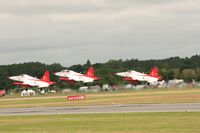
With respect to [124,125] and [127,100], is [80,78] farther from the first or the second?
[124,125]

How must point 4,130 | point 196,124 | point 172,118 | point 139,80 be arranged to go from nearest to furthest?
1. point 196,124
2. point 4,130
3. point 172,118
4. point 139,80

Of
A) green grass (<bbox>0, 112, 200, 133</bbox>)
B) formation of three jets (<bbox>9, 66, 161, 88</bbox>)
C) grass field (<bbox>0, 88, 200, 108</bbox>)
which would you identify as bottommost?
green grass (<bbox>0, 112, 200, 133</bbox>)

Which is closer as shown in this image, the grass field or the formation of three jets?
the grass field

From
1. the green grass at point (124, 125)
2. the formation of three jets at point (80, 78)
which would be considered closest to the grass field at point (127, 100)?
the green grass at point (124, 125)

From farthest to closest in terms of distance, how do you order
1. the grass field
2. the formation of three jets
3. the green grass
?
the formation of three jets < the grass field < the green grass

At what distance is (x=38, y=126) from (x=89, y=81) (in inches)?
5187

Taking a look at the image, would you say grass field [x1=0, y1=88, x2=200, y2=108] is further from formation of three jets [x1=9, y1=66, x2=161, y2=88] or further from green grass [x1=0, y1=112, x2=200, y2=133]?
formation of three jets [x1=9, y1=66, x2=161, y2=88]

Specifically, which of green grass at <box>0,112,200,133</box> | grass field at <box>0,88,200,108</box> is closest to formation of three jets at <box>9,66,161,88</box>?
grass field at <box>0,88,200,108</box>

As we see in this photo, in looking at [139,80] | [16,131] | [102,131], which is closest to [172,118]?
[102,131]

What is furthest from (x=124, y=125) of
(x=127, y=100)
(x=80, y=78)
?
(x=80, y=78)

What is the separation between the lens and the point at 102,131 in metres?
31.2

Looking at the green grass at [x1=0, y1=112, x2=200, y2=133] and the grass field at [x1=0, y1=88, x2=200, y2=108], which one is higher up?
the grass field at [x1=0, y1=88, x2=200, y2=108]

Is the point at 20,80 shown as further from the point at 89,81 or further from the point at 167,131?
the point at 167,131

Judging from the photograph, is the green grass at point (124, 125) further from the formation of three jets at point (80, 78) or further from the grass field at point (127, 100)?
the formation of three jets at point (80, 78)
